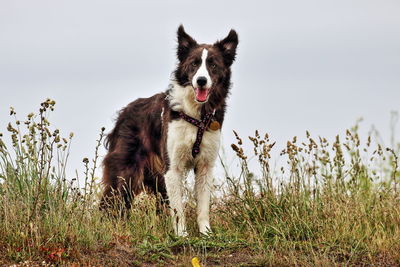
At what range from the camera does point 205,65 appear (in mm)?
7105

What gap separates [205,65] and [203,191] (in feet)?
4.80

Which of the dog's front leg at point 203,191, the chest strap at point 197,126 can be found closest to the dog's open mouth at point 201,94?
the chest strap at point 197,126

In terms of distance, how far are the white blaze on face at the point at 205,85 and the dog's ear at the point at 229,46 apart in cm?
48

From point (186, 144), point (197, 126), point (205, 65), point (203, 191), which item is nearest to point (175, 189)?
point (203, 191)

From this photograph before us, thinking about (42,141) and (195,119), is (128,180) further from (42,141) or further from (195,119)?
(42,141)

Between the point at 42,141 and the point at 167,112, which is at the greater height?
the point at 167,112

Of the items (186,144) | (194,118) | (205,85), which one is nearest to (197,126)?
(194,118)

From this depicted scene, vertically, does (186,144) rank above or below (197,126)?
below

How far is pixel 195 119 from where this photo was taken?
7.26 m

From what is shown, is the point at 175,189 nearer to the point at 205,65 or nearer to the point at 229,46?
the point at 205,65

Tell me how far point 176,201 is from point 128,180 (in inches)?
57.7

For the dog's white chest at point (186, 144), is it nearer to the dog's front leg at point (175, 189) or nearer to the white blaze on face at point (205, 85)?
the dog's front leg at point (175, 189)

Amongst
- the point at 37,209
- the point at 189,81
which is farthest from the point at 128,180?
the point at 37,209

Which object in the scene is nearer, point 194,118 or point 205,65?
point 205,65
